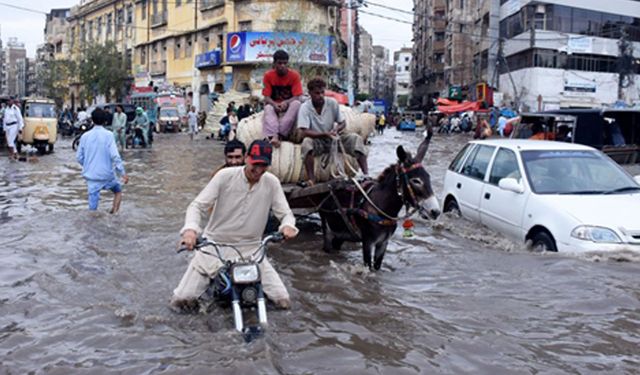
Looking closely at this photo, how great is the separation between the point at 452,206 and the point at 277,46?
3120cm

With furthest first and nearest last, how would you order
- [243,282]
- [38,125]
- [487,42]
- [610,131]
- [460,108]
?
[487,42]
[460,108]
[38,125]
[610,131]
[243,282]

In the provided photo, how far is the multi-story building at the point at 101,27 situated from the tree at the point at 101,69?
1880 mm

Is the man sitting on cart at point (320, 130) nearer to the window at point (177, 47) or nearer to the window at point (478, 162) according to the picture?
the window at point (478, 162)

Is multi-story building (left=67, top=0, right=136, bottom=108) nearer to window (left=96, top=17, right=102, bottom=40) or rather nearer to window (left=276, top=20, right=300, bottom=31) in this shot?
window (left=96, top=17, right=102, bottom=40)

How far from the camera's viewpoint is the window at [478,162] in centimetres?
998

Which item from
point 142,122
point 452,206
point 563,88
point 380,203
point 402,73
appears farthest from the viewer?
point 402,73

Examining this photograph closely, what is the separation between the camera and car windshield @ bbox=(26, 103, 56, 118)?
79.7 ft

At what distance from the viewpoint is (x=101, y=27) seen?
7044 centimetres

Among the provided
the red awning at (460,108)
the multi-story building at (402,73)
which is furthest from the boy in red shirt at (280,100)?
the multi-story building at (402,73)

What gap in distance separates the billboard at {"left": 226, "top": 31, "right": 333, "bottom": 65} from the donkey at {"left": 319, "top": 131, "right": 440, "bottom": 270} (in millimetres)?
32531

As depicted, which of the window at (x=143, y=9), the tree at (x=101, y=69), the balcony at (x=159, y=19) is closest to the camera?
the balcony at (x=159, y=19)

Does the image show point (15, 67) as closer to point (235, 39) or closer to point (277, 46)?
point (235, 39)

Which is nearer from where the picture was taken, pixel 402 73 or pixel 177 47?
pixel 177 47

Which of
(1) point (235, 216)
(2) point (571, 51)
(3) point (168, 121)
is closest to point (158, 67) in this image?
(3) point (168, 121)
